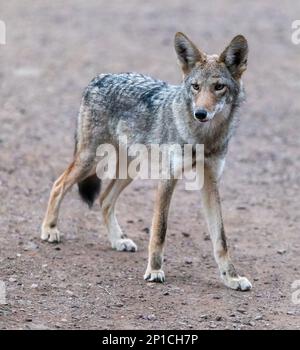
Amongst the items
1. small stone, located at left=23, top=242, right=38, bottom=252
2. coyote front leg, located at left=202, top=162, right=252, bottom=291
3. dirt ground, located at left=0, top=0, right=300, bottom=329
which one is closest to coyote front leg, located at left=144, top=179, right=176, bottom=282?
dirt ground, located at left=0, top=0, right=300, bottom=329

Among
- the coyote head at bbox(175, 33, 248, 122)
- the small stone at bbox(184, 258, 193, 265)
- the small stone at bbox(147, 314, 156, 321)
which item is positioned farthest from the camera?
the small stone at bbox(184, 258, 193, 265)

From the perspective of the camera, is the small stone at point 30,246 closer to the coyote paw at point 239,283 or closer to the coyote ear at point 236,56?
the coyote paw at point 239,283

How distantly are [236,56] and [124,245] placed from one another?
211 centimetres

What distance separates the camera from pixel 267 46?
17.9 meters

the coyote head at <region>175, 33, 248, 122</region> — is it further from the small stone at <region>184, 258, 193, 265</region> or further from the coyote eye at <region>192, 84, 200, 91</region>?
the small stone at <region>184, 258, 193, 265</region>

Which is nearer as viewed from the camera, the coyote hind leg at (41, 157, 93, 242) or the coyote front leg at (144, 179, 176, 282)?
the coyote front leg at (144, 179, 176, 282)

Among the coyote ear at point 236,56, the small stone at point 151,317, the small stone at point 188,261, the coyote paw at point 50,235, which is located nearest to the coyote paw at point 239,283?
the small stone at point 188,261

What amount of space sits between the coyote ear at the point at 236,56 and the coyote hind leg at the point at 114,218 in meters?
1.72

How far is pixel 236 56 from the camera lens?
7402 mm

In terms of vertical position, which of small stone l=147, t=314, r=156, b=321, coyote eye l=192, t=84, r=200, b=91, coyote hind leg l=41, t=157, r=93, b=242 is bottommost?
small stone l=147, t=314, r=156, b=321

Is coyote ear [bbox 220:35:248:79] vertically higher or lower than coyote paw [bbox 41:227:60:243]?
higher

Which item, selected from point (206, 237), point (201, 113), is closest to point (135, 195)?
point (206, 237)

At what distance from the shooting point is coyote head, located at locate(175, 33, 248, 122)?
7.21 meters

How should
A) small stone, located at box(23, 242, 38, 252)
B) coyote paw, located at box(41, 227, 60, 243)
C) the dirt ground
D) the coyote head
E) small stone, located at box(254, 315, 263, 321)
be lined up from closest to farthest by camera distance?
small stone, located at box(254, 315, 263, 321) < the dirt ground < the coyote head < small stone, located at box(23, 242, 38, 252) < coyote paw, located at box(41, 227, 60, 243)
